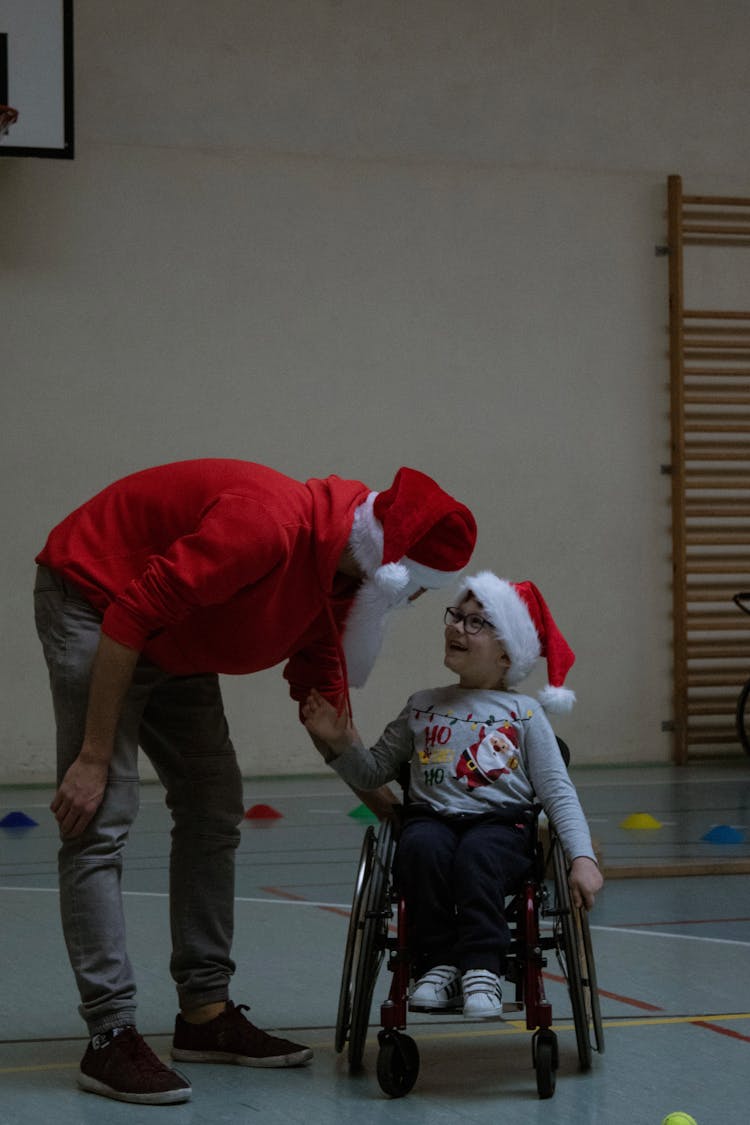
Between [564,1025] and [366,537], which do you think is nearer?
[366,537]

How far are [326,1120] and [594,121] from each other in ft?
21.6

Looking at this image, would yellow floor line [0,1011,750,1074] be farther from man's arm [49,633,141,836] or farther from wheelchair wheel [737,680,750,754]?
wheelchair wheel [737,680,750,754]

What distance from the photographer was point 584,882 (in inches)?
90.0

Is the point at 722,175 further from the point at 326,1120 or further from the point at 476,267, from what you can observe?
the point at 326,1120

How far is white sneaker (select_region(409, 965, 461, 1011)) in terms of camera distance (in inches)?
87.4

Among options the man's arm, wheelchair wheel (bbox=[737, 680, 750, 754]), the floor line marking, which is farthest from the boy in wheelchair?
wheelchair wheel (bbox=[737, 680, 750, 754])

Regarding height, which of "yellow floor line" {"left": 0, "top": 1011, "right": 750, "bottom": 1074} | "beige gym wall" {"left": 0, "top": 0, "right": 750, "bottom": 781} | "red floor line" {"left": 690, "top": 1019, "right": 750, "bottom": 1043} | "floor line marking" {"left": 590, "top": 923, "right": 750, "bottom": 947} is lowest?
"floor line marking" {"left": 590, "top": 923, "right": 750, "bottom": 947}

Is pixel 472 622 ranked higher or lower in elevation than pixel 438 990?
higher

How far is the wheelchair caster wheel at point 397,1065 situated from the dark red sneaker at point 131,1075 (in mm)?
282

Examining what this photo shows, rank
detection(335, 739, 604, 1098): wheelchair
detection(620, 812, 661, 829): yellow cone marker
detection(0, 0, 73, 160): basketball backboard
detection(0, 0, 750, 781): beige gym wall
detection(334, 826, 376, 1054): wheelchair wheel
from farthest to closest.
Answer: detection(0, 0, 750, 781): beige gym wall < detection(0, 0, 73, 160): basketball backboard < detection(620, 812, 661, 829): yellow cone marker < detection(334, 826, 376, 1054): wheelchair wheel < detection(335, 739, 604, 1098): wheelchair

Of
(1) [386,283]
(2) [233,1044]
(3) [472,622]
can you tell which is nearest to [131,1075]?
(2) [233,1044]

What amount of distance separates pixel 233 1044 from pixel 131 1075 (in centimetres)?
27

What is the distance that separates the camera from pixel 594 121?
7.81m

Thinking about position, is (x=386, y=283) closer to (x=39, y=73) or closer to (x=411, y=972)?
(x=39, y=73)
